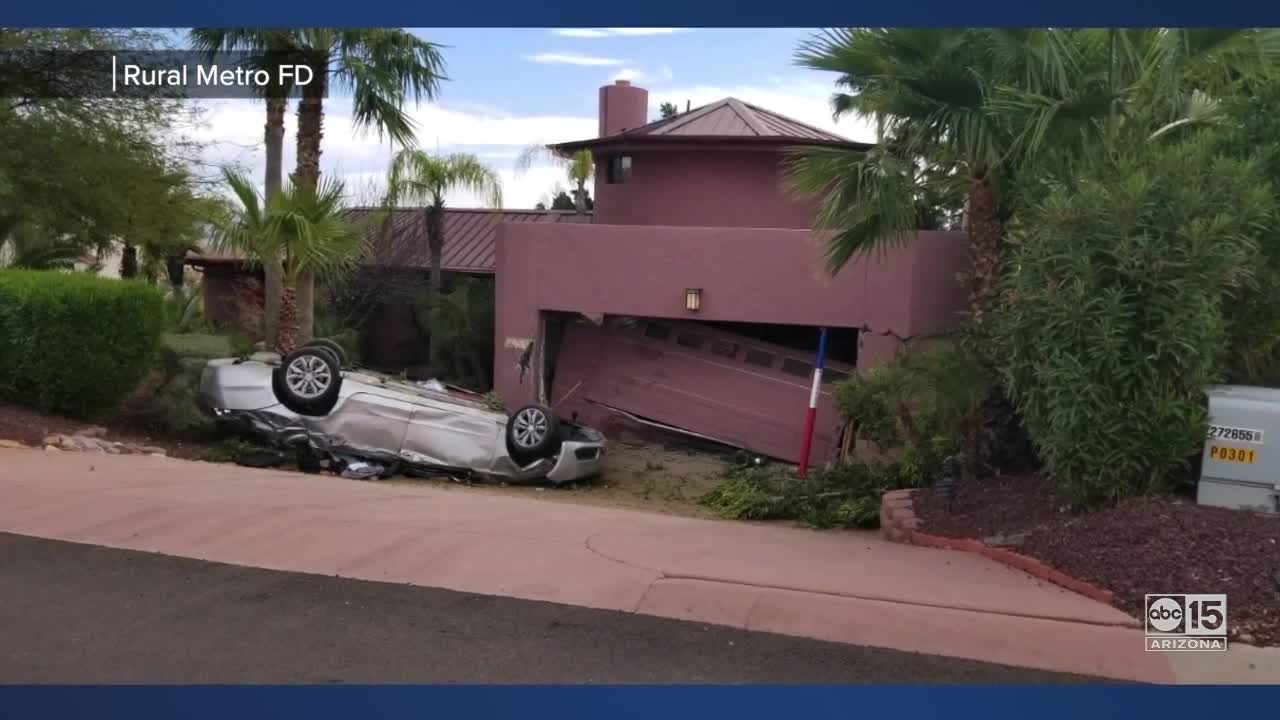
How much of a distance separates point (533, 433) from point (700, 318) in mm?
3364

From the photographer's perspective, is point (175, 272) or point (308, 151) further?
point (175, 272)

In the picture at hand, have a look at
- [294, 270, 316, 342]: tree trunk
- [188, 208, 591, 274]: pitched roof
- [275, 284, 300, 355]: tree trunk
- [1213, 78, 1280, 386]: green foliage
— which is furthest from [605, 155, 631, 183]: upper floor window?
[1213, 78, 1280, 386]: green foliage

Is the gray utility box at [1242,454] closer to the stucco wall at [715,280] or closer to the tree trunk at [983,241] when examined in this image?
the tree trunk at [983,241]

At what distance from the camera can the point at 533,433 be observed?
13719 millimetres

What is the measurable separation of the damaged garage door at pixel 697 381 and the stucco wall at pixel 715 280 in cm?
67

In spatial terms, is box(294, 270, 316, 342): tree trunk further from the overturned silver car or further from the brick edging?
the brick edging

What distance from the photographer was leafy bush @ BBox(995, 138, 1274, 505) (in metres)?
7.27

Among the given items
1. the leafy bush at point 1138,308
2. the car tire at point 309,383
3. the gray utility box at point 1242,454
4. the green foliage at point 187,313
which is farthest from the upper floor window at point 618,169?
the gray utility box at point 1242,454

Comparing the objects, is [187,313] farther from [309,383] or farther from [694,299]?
[694,299]

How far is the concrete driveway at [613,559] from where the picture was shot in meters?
6.13

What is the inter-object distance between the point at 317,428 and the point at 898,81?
25.5ft

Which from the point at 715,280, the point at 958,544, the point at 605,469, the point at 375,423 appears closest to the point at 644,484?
the point at 605,469

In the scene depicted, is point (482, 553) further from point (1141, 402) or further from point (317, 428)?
point (317, 428)

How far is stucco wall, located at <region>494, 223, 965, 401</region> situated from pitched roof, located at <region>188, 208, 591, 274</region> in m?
3.25
